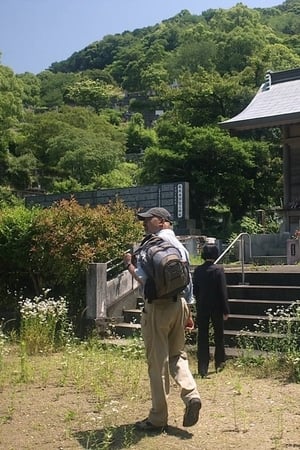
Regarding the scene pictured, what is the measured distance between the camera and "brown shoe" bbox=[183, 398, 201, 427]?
16.0 ft

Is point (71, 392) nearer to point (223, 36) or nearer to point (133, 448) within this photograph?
point (133, 448)

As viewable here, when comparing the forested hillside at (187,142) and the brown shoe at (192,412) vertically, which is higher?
the forested hillside at (187,142)

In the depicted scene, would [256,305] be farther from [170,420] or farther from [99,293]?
[170,420]

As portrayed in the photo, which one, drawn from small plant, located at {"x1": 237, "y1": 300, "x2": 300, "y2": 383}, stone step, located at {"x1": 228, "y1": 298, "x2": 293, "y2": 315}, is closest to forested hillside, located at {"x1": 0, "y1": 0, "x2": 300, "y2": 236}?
stone step, located at {"x1": 228, "y1": 298, "x2": 293, "y2": 315}

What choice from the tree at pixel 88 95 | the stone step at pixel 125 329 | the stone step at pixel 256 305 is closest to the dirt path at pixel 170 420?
the stone step at pixel 256 305

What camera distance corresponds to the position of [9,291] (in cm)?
1224

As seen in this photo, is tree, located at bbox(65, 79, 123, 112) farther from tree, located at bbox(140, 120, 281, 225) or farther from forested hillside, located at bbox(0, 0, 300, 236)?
tree, located at bbox(140, 120, 281, 225)

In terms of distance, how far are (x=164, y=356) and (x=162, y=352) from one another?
38 millimetres

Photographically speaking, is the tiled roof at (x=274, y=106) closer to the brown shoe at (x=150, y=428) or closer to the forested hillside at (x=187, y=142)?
the forested hillside at (x=187, y=142)

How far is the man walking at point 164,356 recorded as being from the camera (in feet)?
16.2

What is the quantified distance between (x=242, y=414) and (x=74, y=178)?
104 ft

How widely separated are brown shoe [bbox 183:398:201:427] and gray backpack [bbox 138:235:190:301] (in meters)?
0.87

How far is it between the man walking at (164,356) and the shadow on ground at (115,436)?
0.09 m

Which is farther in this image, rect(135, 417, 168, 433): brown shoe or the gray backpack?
rect(135, 417, 168, 433): brown shoe
